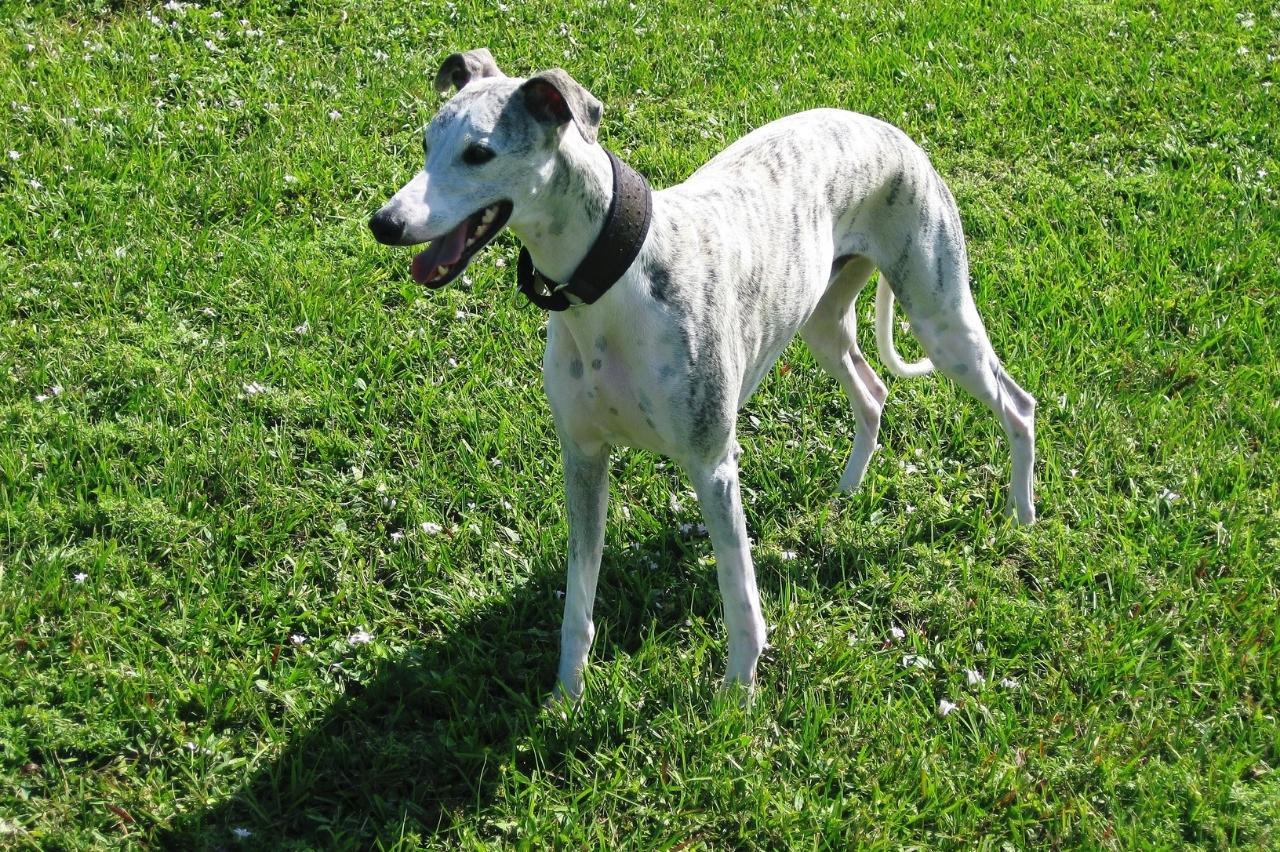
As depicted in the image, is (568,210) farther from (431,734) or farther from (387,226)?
(431,734)

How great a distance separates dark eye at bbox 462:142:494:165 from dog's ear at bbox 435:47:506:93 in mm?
529

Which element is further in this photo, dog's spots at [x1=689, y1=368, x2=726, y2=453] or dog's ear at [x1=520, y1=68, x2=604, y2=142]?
dog's spots at [x1=689, y1=368, x2=726, y2=453]

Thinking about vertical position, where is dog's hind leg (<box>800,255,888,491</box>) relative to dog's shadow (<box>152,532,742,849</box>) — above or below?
above

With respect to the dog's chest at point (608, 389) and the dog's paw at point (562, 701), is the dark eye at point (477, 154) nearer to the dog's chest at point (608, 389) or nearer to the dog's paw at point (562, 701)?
the dog's chest at point (608, 389)

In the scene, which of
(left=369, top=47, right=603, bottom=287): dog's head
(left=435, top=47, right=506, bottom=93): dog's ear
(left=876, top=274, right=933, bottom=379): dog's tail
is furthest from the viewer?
(left=876, top=274, right=933, bottom=379): dog's tail

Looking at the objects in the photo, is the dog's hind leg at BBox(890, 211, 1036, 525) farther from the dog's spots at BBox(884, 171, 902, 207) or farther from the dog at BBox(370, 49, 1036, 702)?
the dog's spots at BBox(884, 171, 902, 207)

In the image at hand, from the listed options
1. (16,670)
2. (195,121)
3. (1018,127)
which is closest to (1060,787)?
(16,670)

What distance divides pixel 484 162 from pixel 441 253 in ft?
0.83

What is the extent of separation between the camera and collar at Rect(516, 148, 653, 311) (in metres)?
3.31

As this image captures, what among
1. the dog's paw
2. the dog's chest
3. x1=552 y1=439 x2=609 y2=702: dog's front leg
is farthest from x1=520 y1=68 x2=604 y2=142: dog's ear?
the dog's paw

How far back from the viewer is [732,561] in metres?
3.89

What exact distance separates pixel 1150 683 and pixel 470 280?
3448 millimetres

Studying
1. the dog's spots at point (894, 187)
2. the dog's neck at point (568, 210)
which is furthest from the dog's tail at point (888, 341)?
the dog's neck at point (568, 210)

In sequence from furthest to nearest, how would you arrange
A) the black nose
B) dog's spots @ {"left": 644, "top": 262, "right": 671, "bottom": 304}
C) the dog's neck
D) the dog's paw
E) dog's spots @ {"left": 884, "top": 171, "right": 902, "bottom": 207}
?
dog's spots @ {"left": 884, "top": 171, "right": 902, "bottom": 207}
the dog's paw
dog's spots @ {"left": 644, "top": 262, "right": 671, "bottom": 304}
the dog's neck
the black nose
